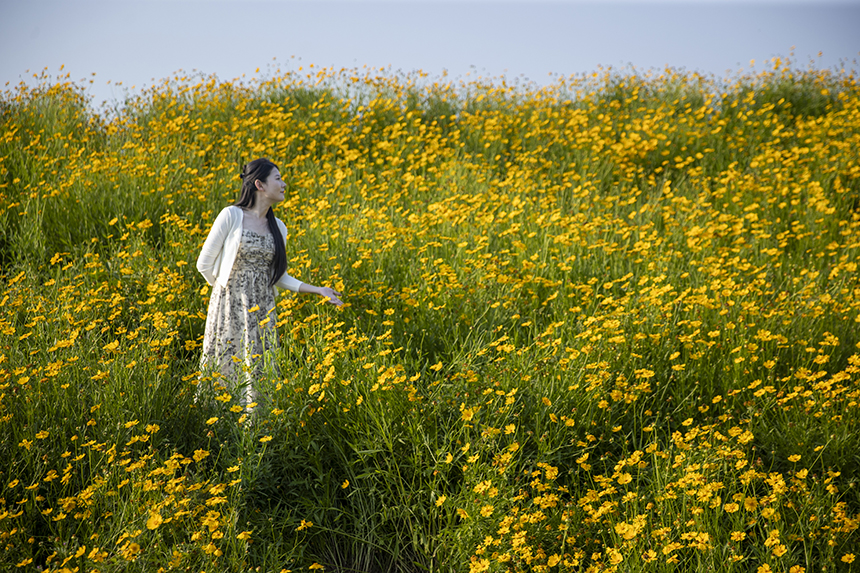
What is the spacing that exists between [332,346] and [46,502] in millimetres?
1496

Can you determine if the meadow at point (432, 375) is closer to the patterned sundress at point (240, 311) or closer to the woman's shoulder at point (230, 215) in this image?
the patterned sundress at point (240, 311)

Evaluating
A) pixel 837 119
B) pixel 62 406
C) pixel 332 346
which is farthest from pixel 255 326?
pixel 837 119

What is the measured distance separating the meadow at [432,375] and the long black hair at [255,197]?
41 cm

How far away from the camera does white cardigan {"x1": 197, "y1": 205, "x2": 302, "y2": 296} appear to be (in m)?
3.74

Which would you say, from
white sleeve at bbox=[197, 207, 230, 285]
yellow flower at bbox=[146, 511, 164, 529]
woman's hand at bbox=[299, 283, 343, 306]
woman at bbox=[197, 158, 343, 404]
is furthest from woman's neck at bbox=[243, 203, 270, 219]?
yellow flower at bbox=[146, 511, 164, 529]

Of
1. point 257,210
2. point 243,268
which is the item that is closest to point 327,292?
point 243,268

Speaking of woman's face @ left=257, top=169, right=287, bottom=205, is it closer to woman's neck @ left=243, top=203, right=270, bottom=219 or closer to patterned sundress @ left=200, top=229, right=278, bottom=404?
woman's neck @ left=243, top=203, right=270, bottom=219

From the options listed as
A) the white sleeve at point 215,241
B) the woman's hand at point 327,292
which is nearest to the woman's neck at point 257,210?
the white sleeve at point 215,241

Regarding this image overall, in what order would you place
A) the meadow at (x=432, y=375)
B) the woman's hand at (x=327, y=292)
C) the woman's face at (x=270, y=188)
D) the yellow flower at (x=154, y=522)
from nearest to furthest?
the yellow flower at (x=154, y=522), the meadow at (x=432, y=375), the woman's hand at (x=327, y=292), the woman's face at (x=270, y=188)

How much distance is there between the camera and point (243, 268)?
3.83 metres

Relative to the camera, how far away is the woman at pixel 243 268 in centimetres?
376

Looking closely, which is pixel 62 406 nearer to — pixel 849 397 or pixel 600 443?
pixel 600 443

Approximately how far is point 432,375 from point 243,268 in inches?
52.6

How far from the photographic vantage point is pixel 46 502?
2881mm
